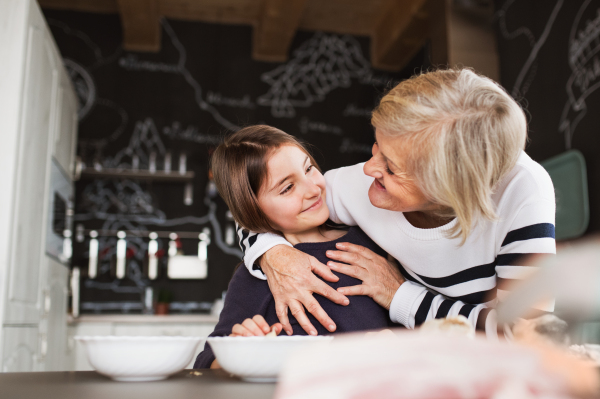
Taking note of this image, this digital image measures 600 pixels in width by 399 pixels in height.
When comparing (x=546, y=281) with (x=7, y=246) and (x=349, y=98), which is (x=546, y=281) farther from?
(x=349, y=98)

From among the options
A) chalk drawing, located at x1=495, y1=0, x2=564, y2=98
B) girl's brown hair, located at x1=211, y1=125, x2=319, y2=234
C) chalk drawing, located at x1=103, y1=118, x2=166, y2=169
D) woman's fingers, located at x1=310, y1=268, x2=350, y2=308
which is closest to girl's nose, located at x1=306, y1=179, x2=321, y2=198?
girl's brown hair, located at x1=211, y1=125, x2=319, y2=234

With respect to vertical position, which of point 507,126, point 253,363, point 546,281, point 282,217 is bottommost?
point 253,363

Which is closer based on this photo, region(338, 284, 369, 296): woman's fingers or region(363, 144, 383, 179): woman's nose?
region(363, 144, 383, 179): woman's nose

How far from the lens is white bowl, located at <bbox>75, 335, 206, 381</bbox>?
0.60 metres

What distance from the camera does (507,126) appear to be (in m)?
0.83

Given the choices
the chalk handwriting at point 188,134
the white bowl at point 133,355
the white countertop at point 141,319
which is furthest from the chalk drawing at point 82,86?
the white bowl at point 133,355

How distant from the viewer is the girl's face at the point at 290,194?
119 cm

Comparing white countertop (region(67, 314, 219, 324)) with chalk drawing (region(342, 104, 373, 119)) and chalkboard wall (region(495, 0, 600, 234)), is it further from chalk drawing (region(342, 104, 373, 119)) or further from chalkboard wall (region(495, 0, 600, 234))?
chalkboard wall (region(495, 0, 600, 234))

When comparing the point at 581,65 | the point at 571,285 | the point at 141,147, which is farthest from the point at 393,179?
the point at 141,147

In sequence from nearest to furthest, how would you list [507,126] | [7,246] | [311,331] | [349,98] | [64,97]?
[507,126] < [311,331] < [7,246] < [64,97] < [349,98]

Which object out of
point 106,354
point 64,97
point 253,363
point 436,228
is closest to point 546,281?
point 253,363

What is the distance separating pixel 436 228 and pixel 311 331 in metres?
0.32

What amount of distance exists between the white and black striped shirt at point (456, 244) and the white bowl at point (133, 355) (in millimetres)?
471

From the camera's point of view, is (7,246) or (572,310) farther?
(7,246)
